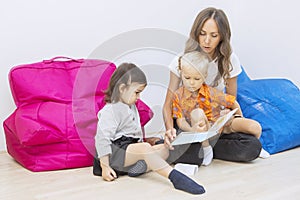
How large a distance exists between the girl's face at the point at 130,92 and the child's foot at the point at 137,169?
0.24m

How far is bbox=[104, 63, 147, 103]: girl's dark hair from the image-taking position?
1775 millimetres

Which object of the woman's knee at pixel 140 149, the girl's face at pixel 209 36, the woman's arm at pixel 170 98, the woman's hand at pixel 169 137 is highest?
the girl's face at pixel 209 36

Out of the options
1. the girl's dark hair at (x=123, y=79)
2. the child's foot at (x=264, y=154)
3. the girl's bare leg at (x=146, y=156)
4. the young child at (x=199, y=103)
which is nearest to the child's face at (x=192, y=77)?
the young child at (x=199, y=103)

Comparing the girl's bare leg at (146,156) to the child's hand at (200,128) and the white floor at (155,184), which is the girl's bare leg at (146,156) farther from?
the child's hand at (200,128)

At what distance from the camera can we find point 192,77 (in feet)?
6.29

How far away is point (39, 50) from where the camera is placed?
88.1 inches

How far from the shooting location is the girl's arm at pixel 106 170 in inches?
68.5

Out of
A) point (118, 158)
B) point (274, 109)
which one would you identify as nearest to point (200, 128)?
point (118, 158)

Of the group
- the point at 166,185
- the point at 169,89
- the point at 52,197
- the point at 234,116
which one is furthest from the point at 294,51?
the point at 52,197

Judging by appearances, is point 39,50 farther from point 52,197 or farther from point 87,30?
point 52,197

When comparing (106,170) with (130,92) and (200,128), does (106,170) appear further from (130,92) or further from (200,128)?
(200,128)

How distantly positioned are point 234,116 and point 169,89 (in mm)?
319
